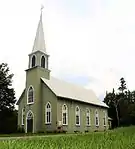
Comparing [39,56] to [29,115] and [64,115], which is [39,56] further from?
[64,115]

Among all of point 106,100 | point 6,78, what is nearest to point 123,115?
point 106,100

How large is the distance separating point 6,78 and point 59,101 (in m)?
14.2

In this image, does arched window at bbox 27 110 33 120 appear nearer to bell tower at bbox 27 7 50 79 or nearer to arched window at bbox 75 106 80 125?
bell tower at bbox 27 7 50 79

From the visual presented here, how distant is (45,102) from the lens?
122 feet

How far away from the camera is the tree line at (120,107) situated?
55297 millimetres

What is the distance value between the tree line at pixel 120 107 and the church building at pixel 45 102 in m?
14.1

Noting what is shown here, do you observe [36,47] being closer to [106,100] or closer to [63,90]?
[63,90]

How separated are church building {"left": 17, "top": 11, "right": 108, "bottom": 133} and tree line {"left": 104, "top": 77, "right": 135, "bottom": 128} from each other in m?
14.1

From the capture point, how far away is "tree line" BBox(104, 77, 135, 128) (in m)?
55.3

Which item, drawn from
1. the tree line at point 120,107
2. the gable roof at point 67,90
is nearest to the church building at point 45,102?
the gable roof at point 67,90

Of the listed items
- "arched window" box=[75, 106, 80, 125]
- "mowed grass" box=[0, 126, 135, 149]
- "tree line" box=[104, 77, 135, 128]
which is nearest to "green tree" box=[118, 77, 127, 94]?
"tree line" box=[104, 77, 135, 128]

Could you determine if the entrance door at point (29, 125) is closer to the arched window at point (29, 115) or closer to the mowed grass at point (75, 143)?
the arched window at point (29, 115)

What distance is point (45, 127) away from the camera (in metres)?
36.5

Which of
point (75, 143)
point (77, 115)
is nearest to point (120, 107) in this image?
point (77, 115)
